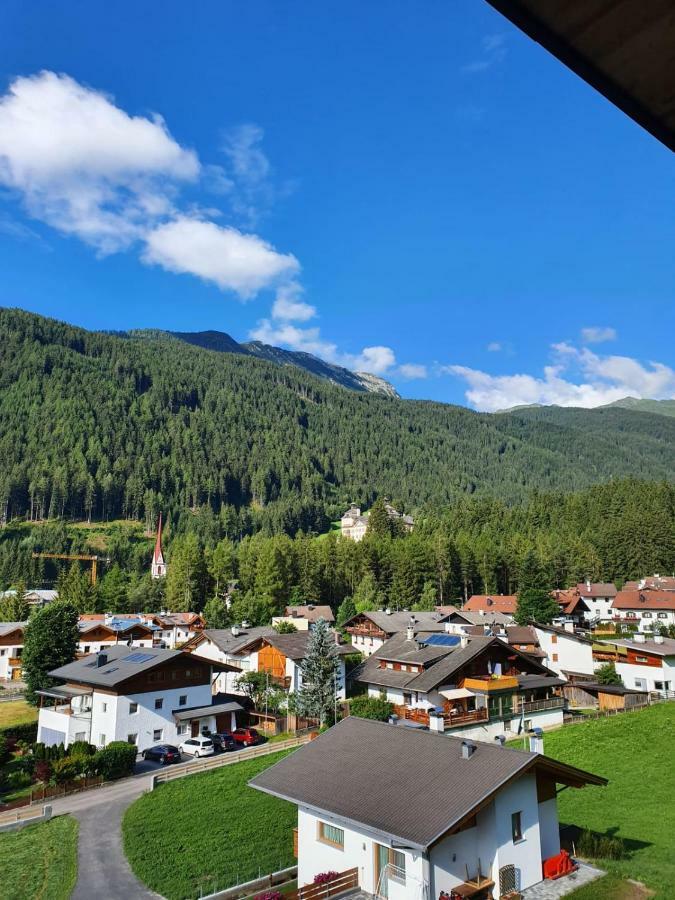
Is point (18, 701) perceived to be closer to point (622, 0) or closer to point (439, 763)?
point (439, 763)

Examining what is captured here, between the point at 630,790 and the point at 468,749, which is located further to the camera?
the point at 630,790

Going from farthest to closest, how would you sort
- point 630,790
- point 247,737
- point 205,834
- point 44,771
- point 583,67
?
point 247,737 < point 44,771 < point 630,790 < point 205,834 < point 583,67

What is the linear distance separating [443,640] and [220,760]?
75.2 ft

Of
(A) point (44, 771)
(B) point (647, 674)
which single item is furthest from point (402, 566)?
(A) point (44, 771)

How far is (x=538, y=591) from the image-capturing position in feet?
280

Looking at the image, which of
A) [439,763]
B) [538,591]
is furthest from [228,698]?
[538,591]

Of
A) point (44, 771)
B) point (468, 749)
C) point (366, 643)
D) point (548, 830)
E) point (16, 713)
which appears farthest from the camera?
point (366, 643)

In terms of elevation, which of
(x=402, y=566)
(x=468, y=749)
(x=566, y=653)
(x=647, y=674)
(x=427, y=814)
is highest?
(x=402, y=566)

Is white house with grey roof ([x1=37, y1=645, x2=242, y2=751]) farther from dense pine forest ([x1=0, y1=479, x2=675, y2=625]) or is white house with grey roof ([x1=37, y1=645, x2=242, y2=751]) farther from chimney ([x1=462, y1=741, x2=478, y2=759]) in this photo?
dense pine forest ([x1=0, y1=479, x2=675, y2=625])

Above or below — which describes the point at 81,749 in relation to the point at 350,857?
below

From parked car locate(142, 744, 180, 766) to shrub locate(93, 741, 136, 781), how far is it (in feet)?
8.35

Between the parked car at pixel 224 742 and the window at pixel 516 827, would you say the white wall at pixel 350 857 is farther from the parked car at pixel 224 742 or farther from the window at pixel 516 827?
the parked car at pixel 224 742

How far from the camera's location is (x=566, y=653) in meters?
63.6

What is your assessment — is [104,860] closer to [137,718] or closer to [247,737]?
[137,718]
